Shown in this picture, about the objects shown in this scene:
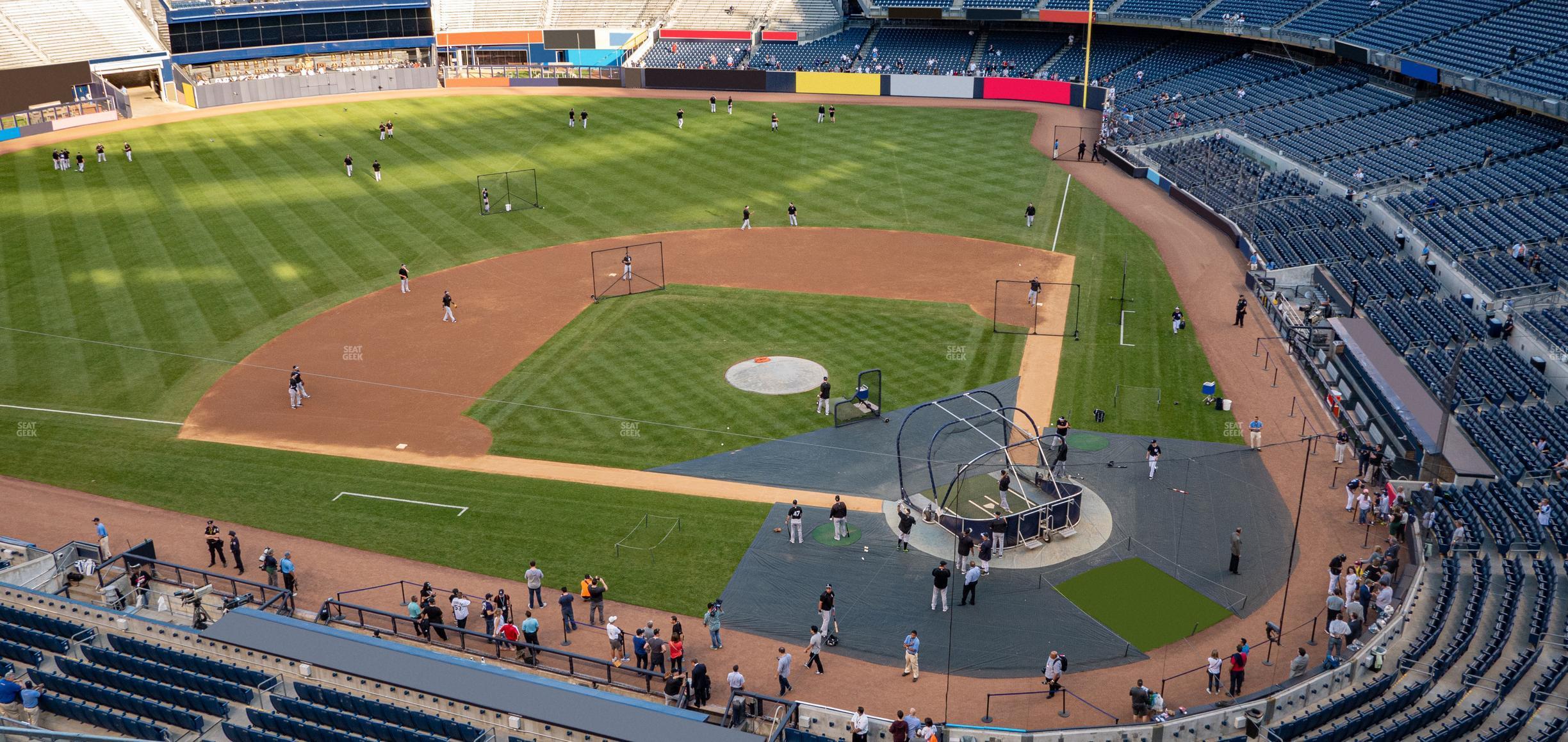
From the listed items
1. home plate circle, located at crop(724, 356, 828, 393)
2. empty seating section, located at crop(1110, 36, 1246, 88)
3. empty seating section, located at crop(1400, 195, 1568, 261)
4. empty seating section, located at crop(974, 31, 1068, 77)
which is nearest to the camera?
home plate circle, located at crop(724, 356, 828, 393)

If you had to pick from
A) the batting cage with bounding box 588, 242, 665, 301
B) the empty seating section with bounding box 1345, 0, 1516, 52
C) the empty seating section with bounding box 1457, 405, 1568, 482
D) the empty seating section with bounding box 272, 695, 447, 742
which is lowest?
the empty seating section with bounding box 272, 695, 447, 742

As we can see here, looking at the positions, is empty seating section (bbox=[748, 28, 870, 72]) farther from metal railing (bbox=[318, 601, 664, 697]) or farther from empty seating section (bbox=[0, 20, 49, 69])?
metal railing (bbox=[318, 601, 664, 697])

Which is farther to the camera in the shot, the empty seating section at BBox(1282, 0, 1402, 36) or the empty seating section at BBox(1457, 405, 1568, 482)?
the empty seating section at BBox(1282, 0, 1402, 36)

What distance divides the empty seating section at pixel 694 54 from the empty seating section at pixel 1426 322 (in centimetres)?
5564

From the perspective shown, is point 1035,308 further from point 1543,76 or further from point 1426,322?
point 1543,76

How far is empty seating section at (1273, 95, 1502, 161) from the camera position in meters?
56.4

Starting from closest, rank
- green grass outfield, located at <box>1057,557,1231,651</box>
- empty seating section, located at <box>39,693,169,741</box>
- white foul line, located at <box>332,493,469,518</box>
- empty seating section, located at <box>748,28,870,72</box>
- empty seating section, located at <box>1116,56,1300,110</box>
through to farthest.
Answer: empty seating section, located at <box>39,693,169,741</box>, green grass outfield, located at <box>1057,557,1231,651</box>, white foul line, located at <box>332,493,469,518</box>, empty seating section, located at <box>1116,56,1300,110</box>, empty seating section, located at <box>748,28,870,72</box>

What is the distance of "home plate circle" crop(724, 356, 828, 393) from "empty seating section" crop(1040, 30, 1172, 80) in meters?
48.2

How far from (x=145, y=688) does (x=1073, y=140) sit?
60841mm

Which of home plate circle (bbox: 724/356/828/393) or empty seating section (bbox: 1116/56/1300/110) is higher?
empty seating section (bbox: 1116/56/1300/110)

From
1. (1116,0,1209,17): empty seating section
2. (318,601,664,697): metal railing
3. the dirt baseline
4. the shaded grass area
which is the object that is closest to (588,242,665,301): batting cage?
the dirt baseline

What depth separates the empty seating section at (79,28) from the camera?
80188 mm

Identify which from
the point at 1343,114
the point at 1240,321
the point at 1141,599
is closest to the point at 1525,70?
the point at 1343,114

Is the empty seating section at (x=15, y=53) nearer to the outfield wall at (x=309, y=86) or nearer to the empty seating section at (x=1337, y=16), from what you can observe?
the outfield wall at (x=309, y=86)
